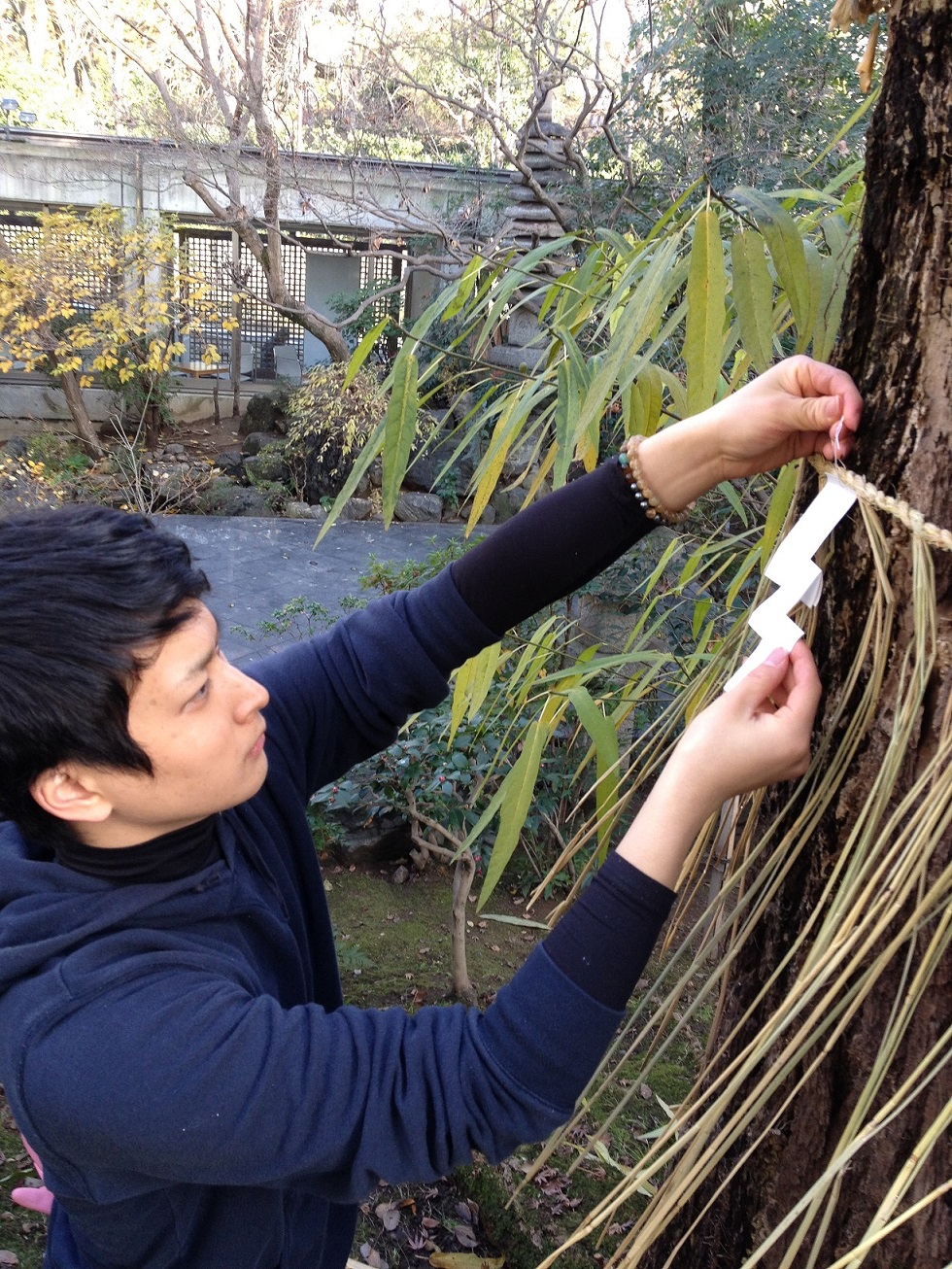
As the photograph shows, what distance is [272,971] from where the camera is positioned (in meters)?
0.93

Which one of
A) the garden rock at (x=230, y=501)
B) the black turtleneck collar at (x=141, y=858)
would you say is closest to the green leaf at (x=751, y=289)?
the black turtleneck collar at (x=141, y=858)

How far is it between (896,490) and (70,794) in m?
0.66

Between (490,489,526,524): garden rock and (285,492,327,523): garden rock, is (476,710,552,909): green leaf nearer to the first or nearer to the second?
(490,489,526,524): garden rock

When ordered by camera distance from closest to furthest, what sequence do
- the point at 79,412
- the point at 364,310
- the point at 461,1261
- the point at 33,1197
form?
the point at 33,1197
the point at 461,1261
the point at 79,412
the point at 364,310

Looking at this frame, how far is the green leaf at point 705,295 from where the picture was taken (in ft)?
2.66

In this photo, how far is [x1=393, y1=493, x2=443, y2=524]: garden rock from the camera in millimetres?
7953

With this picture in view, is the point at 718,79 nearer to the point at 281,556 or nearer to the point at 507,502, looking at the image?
the point at 507,502

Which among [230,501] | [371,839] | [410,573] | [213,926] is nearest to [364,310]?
[230,501]

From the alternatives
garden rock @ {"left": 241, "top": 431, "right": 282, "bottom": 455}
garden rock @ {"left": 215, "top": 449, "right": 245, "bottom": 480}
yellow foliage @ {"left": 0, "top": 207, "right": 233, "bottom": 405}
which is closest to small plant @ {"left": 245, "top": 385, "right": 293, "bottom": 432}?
garden rock @ {"left": 241, "top": 431, "right": 282, "bottom": 455}

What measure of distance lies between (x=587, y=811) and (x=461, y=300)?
7.07 ft

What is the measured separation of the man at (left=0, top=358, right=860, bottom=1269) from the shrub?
21.8 feet

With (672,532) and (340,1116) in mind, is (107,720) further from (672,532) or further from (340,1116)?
(672,532)

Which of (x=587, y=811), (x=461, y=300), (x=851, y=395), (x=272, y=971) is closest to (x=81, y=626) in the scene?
(x=272, y=971)

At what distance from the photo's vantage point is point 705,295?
2.67 ft
